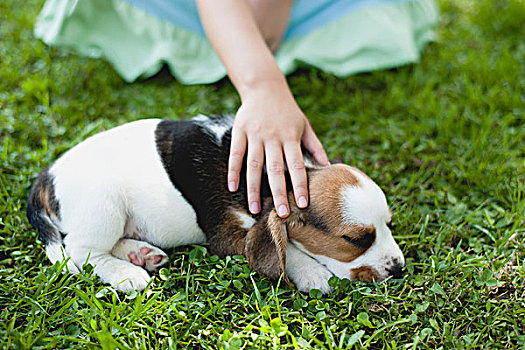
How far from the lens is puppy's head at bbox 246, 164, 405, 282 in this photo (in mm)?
2514

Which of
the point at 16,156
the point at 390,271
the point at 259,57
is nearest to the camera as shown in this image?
the point at 390,271

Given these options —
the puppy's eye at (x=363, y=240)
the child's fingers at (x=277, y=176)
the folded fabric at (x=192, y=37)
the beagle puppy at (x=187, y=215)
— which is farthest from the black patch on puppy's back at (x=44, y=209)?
the folded fabric at (x=192, y=37)

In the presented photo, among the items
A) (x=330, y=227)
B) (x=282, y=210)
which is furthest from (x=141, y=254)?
(x=330, y=227)

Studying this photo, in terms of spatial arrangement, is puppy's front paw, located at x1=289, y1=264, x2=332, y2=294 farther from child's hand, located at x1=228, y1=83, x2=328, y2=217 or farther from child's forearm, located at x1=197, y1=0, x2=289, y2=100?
child's forearm, located at x1=197, y1=0, x2=289, y2=100

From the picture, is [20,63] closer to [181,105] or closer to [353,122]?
[181,105]

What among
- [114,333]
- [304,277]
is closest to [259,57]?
[304,277]

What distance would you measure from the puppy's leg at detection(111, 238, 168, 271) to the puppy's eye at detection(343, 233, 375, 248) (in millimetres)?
1029

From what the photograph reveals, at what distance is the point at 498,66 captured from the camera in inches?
→ 185

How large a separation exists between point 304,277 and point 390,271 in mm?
452

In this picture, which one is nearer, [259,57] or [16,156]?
[259,57]

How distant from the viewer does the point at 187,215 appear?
2.78 meters

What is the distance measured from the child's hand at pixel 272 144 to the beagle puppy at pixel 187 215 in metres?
0.07

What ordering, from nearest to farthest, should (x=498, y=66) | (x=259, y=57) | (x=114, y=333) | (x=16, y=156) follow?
1. (x=114, y=333)
2. (x=259, y=57)
3. (x=16, y=156)
4. (x=498, y=66)

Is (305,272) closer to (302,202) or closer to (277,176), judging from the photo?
(302,202)
